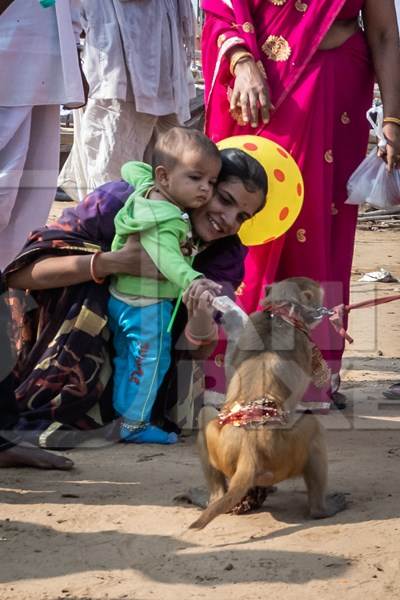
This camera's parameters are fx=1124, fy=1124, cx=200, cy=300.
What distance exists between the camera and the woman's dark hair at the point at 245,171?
4691 millimetres

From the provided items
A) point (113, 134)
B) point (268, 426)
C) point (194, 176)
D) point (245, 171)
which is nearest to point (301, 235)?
point (245, 171)

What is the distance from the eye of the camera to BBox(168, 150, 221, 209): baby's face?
15.2 ft

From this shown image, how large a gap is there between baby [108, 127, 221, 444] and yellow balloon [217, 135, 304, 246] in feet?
1.20

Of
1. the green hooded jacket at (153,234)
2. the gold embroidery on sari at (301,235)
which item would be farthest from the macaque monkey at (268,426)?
the gold embroidery on sari at (301,235)

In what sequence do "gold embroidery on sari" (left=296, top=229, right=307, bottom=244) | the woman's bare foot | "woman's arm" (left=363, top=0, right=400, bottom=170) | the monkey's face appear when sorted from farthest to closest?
"gold embroidery on sari" (left=296, top=229, right=307, bottom=244) → "woman's arm" (left=363, top=0, right=400, bottom=170) → the woman's bare foot → the monkey's face

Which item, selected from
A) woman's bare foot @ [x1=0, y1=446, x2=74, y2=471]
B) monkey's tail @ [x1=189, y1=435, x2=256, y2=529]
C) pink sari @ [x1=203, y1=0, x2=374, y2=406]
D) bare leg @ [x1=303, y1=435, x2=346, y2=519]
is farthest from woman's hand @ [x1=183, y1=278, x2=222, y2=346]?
pink sari @ [x1=203, y1=0, x2=374, y2=406]

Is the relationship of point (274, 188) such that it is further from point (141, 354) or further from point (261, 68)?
point (141, 354)

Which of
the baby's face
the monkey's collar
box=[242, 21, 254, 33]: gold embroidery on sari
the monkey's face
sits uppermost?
box=[242, 21, 254, 33]: gold embroidery on sari

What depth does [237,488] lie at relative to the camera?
3.67m

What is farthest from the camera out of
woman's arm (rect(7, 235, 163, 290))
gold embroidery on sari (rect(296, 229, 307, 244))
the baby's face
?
gold embroidery on sari (rect(296, 229, 307, 244))

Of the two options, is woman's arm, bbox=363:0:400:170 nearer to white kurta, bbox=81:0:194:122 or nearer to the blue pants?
the blue pants

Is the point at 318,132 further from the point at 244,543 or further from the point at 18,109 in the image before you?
the point at 244,543

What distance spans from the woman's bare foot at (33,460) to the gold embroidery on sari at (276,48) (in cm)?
227

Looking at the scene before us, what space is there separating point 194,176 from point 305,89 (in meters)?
1.12
